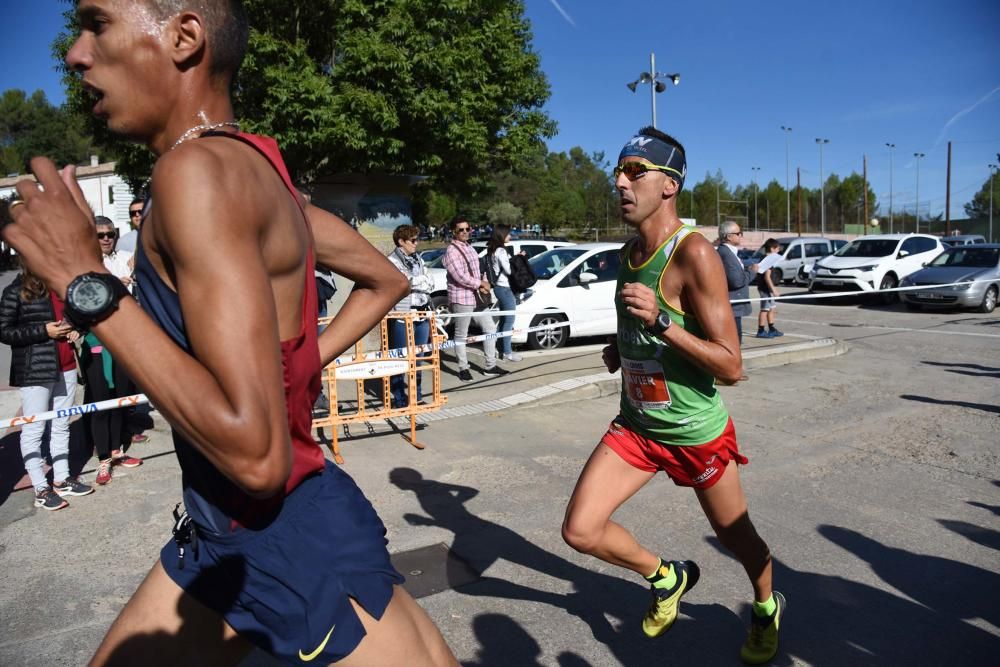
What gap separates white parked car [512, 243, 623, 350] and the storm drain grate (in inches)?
273

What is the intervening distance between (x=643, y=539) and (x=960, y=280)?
15.0m

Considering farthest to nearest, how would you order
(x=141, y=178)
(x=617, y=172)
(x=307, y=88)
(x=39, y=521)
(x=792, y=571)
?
(x=141, y=178) → (x=307, y=88) → (x=39, y=521) → (x=792, y=571) → (x=617, y=172)

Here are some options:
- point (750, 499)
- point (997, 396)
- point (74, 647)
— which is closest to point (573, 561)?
point (750, 499)

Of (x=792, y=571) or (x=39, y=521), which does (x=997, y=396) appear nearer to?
(x=792, y=571)

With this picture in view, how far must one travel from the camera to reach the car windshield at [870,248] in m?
19.9

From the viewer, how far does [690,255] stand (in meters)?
2.86

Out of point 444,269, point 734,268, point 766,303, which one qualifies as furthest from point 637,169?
point 444,269

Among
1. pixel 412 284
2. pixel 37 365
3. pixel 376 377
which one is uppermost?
pixel 412 284

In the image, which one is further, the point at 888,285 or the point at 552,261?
the point at 888,285

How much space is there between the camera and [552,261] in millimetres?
12367

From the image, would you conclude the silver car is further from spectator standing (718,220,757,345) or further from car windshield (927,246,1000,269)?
spectator standing (718,220,757,345)

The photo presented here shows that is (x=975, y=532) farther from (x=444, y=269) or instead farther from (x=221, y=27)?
(x=444, y=269)

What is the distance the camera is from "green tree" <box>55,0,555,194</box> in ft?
46.2

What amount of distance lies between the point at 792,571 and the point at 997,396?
213 inches
